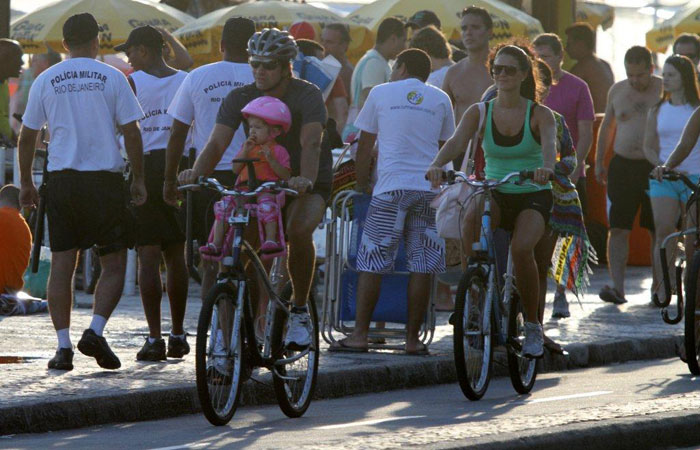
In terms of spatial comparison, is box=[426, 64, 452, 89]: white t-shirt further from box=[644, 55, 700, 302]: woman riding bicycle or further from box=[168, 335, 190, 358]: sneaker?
box=[168, 335, 190, 358]: sneaker

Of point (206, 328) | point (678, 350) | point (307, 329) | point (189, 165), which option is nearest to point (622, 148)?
point (678, 350)

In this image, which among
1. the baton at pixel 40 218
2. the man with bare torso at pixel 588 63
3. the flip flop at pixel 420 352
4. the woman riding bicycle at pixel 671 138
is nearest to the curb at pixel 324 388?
the flip flop at pixel 420 352

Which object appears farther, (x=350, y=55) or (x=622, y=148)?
(x=350, y=55)

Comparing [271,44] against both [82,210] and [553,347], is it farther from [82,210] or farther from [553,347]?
[553,347]

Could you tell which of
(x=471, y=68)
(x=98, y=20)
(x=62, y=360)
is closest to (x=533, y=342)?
(x=62, y=360)

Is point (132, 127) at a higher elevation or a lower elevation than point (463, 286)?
higher

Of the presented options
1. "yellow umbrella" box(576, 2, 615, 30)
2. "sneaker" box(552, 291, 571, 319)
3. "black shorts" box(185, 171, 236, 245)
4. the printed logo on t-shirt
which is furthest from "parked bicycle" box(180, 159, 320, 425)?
"yellow umbrella" box(576, 2, 615, 30)

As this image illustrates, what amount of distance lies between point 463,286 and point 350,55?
15.8m

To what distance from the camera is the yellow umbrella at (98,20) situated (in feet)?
72.3

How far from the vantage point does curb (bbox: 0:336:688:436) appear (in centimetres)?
760

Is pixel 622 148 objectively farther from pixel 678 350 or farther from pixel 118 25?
pixel 118 25

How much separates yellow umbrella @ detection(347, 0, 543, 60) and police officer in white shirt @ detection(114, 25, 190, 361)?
10954mm

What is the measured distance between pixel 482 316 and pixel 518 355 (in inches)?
15.7

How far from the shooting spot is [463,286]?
8617 millimetres
